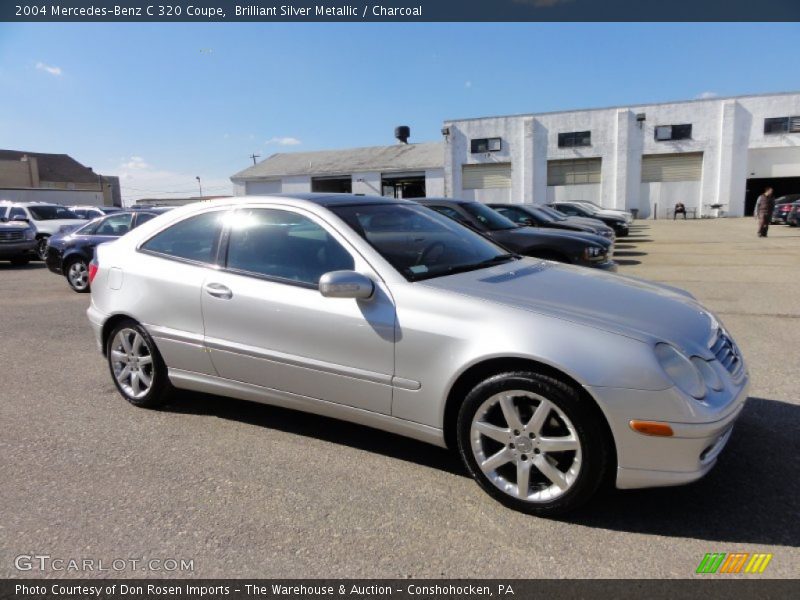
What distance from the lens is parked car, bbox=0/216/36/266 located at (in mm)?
14758

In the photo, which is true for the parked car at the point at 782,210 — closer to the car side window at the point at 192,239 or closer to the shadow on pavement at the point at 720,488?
the shadow on pavement at the point at 720,488

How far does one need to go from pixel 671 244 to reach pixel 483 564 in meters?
18.2

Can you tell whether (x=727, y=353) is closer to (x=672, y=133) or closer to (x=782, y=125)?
(x=672, y=133)

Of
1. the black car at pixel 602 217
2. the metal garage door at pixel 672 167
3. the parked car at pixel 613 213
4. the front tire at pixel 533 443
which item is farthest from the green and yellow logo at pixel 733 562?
the metal garage door at pixel 672 167

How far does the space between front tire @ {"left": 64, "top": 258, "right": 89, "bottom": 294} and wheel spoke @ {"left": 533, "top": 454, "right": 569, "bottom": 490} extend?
1000cm

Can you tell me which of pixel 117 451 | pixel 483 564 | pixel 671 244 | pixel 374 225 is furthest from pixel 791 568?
pixel 671 244

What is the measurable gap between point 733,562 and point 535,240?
6319 mm

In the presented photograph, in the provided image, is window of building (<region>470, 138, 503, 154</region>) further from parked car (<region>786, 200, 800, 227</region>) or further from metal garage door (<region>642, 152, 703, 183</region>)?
parked car (<region>786, 200, 800, 227</region>)

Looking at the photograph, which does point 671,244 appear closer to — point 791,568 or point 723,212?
point 791,568

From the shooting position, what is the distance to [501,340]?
2.70 m

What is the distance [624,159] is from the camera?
124 feet

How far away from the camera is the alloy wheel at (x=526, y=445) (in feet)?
8.67

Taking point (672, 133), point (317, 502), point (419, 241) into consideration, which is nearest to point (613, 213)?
point (672, 133)

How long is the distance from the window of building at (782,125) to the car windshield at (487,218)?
1417 inches
